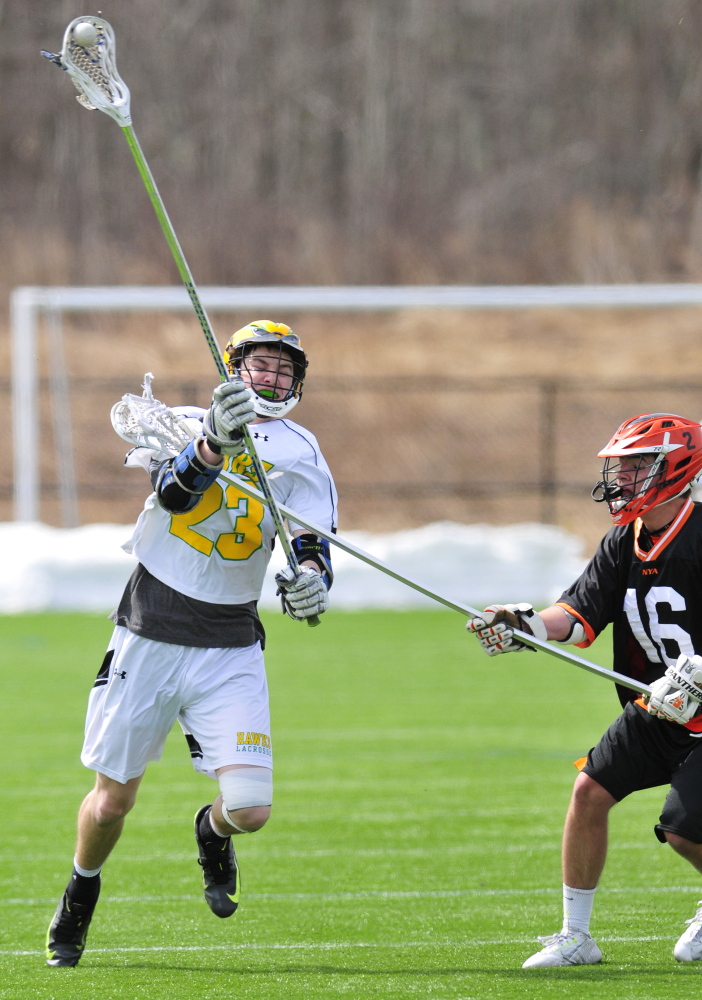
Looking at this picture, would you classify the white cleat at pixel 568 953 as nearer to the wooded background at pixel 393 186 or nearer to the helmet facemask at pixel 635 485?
Answer: the helmet facemask at pixel 635 485

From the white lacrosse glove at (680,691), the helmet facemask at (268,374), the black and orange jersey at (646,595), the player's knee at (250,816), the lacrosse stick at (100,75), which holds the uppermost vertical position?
the lacrosse stick at (100,75)

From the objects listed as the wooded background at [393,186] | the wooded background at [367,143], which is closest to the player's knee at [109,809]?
the wooded background at [393,186]

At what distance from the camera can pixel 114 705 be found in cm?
450

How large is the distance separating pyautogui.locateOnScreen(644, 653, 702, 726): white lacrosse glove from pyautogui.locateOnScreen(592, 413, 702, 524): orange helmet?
1.65 feet

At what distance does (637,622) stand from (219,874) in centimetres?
158

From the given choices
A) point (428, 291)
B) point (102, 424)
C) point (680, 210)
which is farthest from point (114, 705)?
point (680, 210)

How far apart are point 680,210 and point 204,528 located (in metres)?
27.1

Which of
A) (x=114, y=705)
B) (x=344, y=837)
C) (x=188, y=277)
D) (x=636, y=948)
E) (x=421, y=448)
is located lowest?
(x=421, y=448)

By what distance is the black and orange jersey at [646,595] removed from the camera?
4.33m

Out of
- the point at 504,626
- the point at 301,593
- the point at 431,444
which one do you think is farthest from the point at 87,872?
the point at 431,444

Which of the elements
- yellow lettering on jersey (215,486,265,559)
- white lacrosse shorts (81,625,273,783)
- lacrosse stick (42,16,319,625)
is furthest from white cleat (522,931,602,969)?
lacrosse stick (42,16,319,625)

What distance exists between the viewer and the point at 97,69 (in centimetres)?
394

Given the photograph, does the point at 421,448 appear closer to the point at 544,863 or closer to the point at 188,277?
the point at 544,863

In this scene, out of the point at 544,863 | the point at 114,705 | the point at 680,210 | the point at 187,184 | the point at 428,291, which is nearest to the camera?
the point at 114,705
